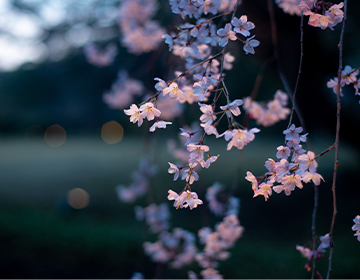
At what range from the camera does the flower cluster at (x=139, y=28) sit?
2.45m

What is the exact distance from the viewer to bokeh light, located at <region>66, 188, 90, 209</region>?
16.3 ft

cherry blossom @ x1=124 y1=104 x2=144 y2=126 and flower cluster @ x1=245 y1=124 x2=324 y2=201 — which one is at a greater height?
cherry blossom @ x1=124 y1=104 x2=144 y2=126

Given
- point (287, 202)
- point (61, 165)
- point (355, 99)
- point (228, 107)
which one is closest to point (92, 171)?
point (61, 165)

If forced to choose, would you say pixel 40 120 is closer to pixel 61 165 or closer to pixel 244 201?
pixel 61 165

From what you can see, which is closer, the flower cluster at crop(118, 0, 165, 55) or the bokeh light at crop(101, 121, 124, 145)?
the flower cluster at crop(118, 0, 165, 55)

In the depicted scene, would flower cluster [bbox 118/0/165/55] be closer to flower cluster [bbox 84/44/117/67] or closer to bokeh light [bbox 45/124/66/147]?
flower cluster [bbox 84/44/117/67]

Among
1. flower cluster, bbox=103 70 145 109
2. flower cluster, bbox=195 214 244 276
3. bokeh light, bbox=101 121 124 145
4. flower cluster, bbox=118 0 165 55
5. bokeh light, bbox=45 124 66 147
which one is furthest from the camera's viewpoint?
bokeh light, bbox=101 121 124 145

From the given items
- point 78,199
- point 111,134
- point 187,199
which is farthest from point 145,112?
point 111,134

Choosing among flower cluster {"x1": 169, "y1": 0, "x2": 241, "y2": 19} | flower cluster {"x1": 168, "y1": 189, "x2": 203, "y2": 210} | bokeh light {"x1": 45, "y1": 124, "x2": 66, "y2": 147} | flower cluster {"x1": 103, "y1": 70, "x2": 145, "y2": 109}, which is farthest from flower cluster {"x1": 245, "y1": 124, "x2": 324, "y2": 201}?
bokeh light {"x1": 45, "y1": 124, "x2": 66, "y2": 147}

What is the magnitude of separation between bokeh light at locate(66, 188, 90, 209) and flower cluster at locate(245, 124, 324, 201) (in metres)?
4.72

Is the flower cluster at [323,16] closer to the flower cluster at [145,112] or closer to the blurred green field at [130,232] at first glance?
the flower cluster at [145,112]

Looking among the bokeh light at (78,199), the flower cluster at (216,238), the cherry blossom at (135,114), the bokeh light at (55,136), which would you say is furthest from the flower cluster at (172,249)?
the bokeh light at (55,136)

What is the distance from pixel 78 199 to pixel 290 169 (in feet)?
17.0

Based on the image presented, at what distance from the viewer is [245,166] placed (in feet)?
28.0
